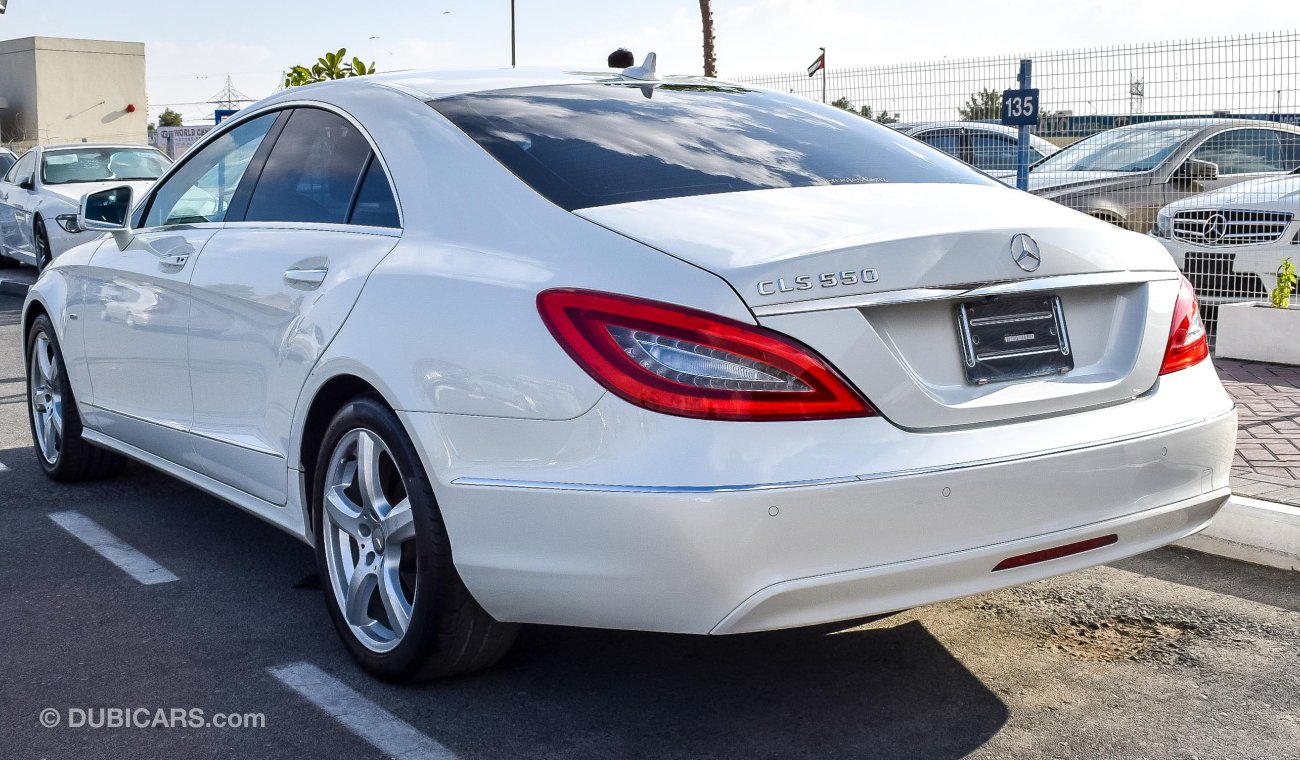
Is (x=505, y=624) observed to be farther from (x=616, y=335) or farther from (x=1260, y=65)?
(x=1260, y=65)

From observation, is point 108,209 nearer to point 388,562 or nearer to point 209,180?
point 209,180

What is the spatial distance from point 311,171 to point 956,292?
203 centimetres

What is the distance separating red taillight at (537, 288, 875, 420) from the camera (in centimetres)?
271

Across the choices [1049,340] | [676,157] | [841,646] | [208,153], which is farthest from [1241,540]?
[208,153]

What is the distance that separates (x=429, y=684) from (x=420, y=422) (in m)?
0.73

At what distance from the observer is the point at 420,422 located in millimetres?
3135

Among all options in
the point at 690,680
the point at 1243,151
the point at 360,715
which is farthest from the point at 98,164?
the point at 690,680

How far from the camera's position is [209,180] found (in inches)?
184

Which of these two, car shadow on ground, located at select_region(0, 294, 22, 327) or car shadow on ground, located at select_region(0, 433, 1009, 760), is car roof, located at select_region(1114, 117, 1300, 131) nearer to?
car shadow on ground, located at select_region(0, 433, 1009, 760)

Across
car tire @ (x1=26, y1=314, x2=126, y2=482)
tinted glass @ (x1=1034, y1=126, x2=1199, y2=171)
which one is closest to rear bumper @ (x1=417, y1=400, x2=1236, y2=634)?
car tire @ (x1=26, y1=314, x2=126, y2=482)

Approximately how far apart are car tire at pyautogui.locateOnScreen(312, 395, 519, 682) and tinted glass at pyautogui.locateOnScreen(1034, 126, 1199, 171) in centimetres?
774

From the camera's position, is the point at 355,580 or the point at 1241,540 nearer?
the point at 355,580

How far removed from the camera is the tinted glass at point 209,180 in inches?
175

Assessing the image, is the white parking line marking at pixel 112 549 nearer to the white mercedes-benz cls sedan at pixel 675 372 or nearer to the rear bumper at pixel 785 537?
the white mercedes-benz cls sedan at pixel 675 372
